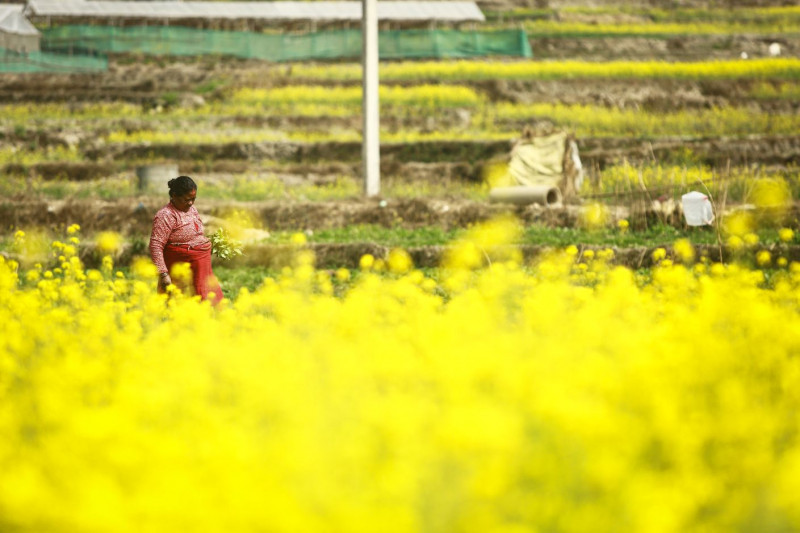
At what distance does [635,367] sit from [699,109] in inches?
644

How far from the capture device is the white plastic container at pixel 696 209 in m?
9.45

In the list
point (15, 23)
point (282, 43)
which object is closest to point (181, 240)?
point (282, 43)

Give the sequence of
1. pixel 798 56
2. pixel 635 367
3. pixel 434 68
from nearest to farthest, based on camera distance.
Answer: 1. pixel 635 367
2. pixel 434 68
3. pixel 798 56

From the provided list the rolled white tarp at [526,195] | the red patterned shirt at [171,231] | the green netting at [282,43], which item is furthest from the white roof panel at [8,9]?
the red patterned shirt at [171,231]

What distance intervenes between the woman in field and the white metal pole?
6506 millimetres

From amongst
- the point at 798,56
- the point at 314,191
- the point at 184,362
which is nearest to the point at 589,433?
the point at 184,362

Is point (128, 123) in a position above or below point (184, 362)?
above

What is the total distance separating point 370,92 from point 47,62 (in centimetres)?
1284

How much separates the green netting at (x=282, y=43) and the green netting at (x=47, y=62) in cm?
116

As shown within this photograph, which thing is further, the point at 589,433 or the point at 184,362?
the point at 184,362

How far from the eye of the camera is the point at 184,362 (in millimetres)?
2803

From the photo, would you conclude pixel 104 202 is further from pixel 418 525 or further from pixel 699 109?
pixel 699 109

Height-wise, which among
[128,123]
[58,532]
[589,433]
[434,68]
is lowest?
[58,532]

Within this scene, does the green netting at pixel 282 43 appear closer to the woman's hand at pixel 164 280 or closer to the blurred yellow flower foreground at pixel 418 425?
the woman's hand at pixel 164 280
